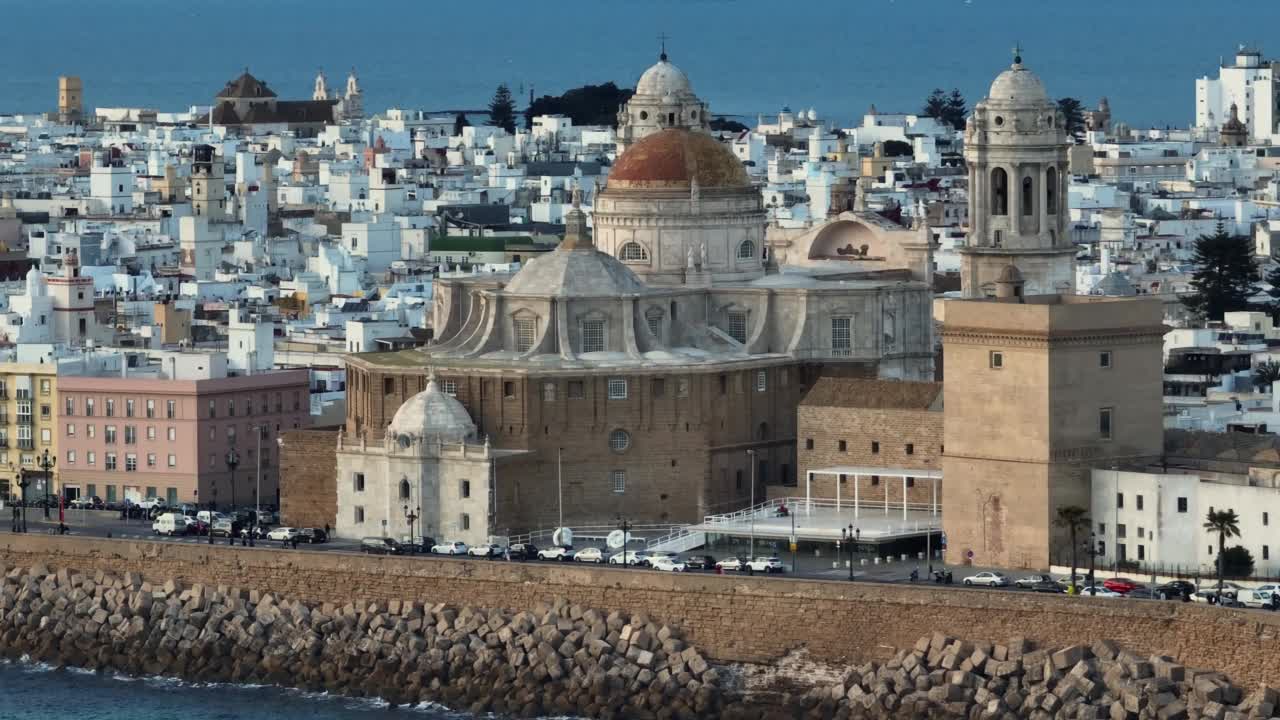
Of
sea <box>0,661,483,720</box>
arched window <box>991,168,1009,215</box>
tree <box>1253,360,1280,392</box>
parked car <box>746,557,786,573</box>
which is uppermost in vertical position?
arched window <box>991,168,1009,215</box>

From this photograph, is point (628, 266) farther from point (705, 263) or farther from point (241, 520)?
point (241, 520)

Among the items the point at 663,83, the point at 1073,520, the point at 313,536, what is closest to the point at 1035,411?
the point at 1073,520

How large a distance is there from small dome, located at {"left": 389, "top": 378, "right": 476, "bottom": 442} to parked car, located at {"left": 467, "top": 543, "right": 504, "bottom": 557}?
2438 mm

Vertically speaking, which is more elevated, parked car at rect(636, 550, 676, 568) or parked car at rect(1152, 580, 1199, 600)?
parked car at rect(636, 550, 676, 568)

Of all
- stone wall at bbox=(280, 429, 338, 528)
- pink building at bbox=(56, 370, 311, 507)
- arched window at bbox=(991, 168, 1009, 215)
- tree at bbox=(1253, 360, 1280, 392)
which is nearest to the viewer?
stone wall at bbox=(280, 429, 338, 528)

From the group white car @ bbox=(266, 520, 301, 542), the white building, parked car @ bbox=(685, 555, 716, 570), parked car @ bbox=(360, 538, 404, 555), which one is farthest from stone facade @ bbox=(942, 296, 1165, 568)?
white car @ bbox=(266, 520, 301, 542)

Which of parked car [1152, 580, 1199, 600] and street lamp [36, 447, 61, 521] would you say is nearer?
parked car [1152, 580, 1199, 600]

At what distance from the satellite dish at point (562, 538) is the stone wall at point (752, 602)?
4.74 metres

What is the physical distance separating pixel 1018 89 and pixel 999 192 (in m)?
2.14

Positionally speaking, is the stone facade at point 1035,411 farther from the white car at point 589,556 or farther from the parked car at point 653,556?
the white car at point 589,556

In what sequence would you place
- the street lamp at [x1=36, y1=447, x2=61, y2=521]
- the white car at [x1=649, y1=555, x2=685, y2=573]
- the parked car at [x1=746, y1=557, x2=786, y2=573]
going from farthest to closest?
the street lamp at [x1=36, y1=447, x2=61, y2=521] → the white car at [x1=649, y1=555, x2=685, y2=573] → the parked car at [x1=746, y1=557, x2=786, y2=573]

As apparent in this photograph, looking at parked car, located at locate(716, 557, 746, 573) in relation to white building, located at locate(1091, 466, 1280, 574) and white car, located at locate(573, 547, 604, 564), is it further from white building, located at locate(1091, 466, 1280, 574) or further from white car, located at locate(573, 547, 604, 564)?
white building, located at locate(1091, 466, 1280, 574)

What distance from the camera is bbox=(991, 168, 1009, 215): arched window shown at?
10131cm

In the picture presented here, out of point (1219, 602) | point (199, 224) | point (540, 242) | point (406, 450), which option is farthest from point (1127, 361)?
point (199, 224)
